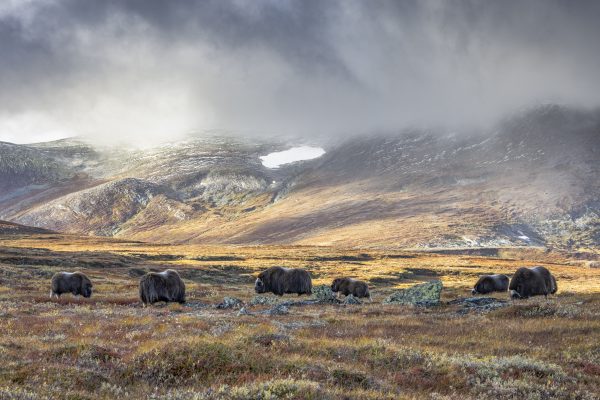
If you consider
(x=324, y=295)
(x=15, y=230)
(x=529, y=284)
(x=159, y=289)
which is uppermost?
(x=15, y=230)

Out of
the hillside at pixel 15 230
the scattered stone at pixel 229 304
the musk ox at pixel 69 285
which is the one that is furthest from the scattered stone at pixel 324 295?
the hillside at pixel 15 230

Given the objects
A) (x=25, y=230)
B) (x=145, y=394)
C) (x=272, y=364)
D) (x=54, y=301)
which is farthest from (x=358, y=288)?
(x=25, y=230)

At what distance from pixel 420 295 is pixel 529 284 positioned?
756 cm

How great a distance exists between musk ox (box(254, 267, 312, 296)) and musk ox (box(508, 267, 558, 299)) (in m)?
16.0

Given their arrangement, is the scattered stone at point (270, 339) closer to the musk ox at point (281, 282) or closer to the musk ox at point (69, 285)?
the musk ox at point (69, 285)

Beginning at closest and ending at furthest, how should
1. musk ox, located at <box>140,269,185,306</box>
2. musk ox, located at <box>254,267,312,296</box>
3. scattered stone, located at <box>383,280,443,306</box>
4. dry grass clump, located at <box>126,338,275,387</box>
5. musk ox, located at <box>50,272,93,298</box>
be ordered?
dry grass clump, located at <box>126,338,275,387</box> → musk ox, located at <box>140,269,185,306</box> → scattered stone, located at <box>383,280,443,306</box> → musk ox, located at <box>50,272,93,298</box> → musk ox, located at <box>254,267,312,296</box>

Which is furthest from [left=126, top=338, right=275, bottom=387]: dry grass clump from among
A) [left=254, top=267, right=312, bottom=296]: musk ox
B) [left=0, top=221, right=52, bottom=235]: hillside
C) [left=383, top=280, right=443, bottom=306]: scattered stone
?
[left=0, top=221, right=52, bottom=235]: hillside

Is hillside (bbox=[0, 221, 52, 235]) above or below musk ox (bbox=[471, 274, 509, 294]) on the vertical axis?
above

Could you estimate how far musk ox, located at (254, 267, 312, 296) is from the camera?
135 ft

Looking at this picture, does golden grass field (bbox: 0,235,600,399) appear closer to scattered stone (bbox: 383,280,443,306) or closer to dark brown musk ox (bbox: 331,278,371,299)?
scattered stone (bbox: 383,280,443,306)

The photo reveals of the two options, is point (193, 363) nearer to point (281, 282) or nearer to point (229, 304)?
point (229, 304)

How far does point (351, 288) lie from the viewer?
43.0 metres

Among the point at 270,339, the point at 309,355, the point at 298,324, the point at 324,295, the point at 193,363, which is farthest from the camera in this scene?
the point at 324,295

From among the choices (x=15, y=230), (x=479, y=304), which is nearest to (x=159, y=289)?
(x=479, y=304)
